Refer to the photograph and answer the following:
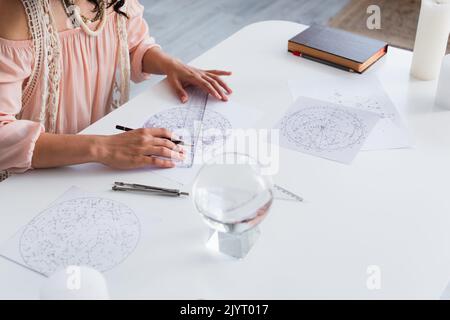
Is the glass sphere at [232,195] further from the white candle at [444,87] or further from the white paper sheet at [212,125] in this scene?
the white candle at [444,87]

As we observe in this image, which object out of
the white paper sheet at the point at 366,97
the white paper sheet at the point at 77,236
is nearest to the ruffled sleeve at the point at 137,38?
the white paper sheet at the point at 366,97

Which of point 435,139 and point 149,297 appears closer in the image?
point 149,297

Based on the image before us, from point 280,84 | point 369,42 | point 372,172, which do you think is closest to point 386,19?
point 369,42

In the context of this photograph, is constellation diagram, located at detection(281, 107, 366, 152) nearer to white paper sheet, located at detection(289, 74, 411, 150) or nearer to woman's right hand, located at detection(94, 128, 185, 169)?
white paper sheet, located at detection(289, 74, 411, 150)

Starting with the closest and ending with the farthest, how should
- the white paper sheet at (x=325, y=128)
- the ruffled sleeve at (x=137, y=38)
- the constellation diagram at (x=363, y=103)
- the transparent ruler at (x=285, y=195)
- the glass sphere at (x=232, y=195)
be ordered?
the glass sphere at (x=232, y=195)
the transparent ruler at (x=285, y=195)
the white paper sheet at (x=325, y=128)
the constellation diagram at (x=363, y=103)
the ruffled sleeve at (x=137, y=38)

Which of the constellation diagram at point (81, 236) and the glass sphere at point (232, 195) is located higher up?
the glass sphere at point (232, 195)

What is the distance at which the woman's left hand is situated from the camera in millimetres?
1109

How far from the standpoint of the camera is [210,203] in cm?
73

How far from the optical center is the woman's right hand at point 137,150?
92 centimetres

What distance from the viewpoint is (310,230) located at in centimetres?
81

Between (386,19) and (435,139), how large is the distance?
78.8 inches

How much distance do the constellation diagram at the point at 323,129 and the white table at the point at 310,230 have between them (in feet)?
0.12

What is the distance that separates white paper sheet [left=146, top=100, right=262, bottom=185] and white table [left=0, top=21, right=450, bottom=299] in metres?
0.03
